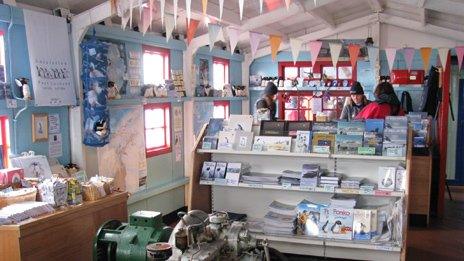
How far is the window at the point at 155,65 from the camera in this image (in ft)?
20.3

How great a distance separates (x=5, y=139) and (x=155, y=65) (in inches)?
105

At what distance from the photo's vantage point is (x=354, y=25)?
27.5 ft

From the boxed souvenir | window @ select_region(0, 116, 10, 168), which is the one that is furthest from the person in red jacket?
window @ select_region(0, 116, 10, 168)

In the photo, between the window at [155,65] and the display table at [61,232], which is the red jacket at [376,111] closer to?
the window at [155,65]

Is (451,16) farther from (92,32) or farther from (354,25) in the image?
(92,32)

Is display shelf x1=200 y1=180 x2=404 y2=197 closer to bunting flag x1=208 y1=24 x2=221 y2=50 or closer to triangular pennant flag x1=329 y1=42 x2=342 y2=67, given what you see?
bunting flag x1=208 y1=24 x2=221 y2=50

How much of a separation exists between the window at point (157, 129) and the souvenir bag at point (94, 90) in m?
1.37

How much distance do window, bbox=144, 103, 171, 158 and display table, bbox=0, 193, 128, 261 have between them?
1.97 m

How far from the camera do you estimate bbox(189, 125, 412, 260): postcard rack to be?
449 centimetres

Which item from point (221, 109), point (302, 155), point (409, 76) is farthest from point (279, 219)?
point (409, 76)

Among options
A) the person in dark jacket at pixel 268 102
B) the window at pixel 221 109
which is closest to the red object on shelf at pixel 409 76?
the person in dark jacket at pixel 268 102

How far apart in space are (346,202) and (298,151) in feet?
2.25

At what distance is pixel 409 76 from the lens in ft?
27.0

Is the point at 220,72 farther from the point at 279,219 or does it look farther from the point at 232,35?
the point at 279,219
